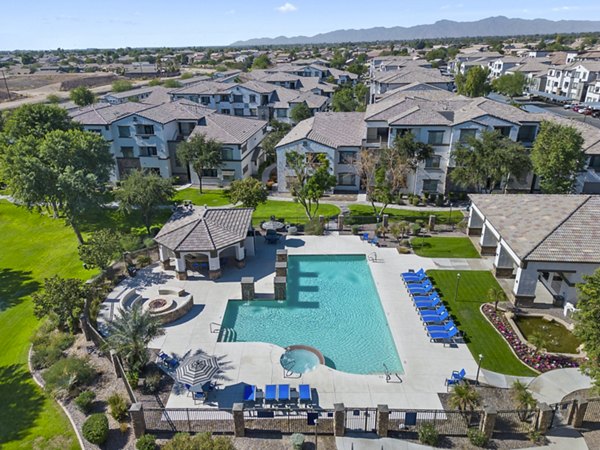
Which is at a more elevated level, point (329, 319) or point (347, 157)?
point (347, 157)

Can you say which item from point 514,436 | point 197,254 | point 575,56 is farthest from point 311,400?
point 575,56

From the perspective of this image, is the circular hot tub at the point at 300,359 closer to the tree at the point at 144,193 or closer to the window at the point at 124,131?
the tree at the point at 144,193

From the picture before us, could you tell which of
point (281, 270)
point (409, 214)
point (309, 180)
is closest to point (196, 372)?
point (281, 270)

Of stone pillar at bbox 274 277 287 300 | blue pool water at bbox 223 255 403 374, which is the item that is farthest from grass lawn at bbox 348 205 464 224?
stone pillar at bbox 274 277 287 300

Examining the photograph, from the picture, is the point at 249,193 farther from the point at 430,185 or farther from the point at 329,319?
the point at 430,185

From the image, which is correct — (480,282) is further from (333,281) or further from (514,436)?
(514,436)

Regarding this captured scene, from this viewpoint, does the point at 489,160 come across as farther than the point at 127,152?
No
